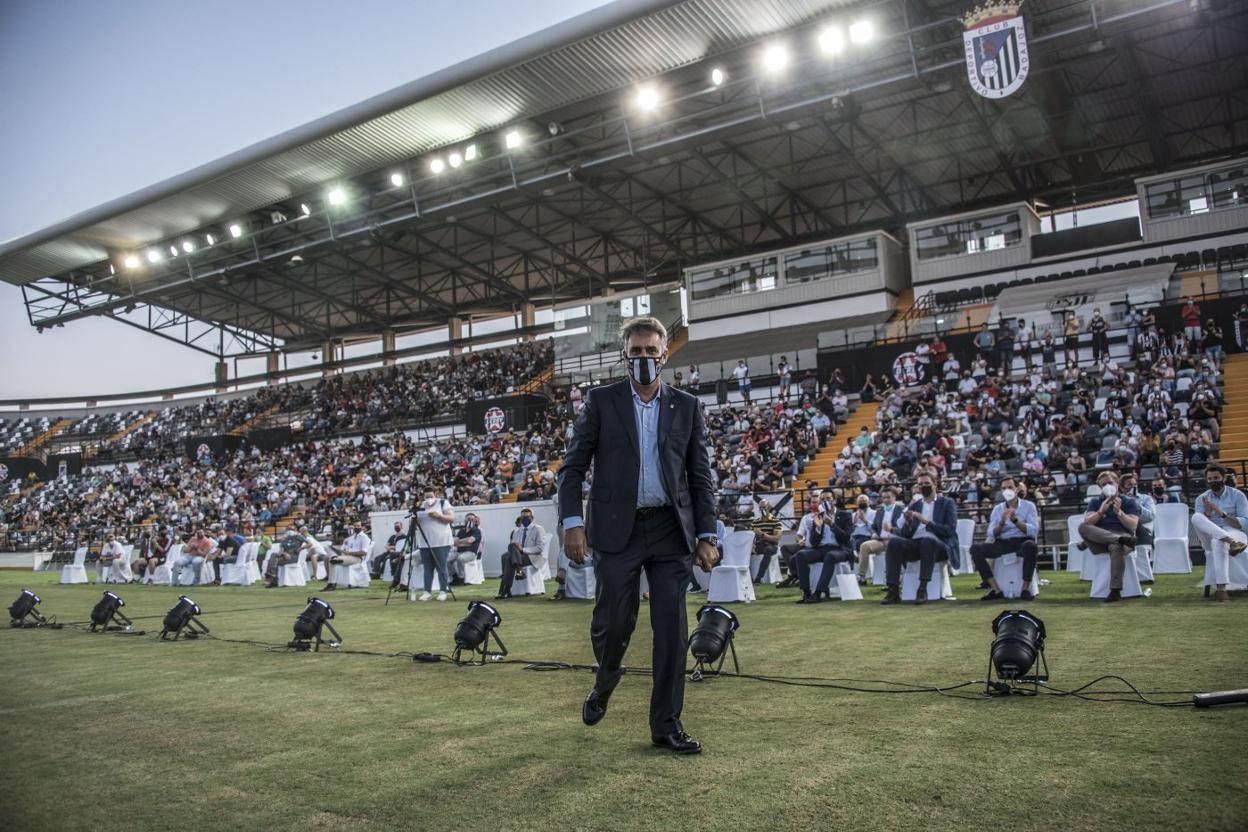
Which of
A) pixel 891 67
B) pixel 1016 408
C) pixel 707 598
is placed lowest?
pixel 707 598

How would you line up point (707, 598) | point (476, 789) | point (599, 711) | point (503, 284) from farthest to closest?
point (503, 284)
point (707, 598)
point (599, 711)
point (476, 789)

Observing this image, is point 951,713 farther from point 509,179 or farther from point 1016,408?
point 509,179

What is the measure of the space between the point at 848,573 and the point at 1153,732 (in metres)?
7.91

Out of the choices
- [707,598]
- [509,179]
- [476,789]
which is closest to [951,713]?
[476,789]

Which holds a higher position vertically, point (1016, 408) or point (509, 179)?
point (509, 179)

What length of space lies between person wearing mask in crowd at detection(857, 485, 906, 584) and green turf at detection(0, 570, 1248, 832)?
4.49 m

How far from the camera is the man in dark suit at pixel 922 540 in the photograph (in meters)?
10.9

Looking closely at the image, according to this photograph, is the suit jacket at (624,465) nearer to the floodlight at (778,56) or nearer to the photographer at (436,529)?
the photographer at (436,529)

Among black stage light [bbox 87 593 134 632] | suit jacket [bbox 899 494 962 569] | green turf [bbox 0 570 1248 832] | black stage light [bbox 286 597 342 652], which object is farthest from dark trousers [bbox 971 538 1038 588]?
black stage light [bbox 87 593 134 632]

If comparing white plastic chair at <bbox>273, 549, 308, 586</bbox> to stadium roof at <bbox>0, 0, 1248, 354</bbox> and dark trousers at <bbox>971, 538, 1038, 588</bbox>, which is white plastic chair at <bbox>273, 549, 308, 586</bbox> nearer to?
stadium roof at <bbox>0, 0, 1248, 354</bbox>

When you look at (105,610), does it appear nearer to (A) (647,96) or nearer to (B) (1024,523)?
(B) (1024,523)

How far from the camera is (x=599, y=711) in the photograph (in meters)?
4.30

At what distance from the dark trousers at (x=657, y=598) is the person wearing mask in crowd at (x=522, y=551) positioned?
10.5 m

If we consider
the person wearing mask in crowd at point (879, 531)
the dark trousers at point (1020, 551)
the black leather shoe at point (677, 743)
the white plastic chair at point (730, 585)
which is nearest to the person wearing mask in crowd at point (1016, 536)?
the dark trousers at point (1020, 551)
